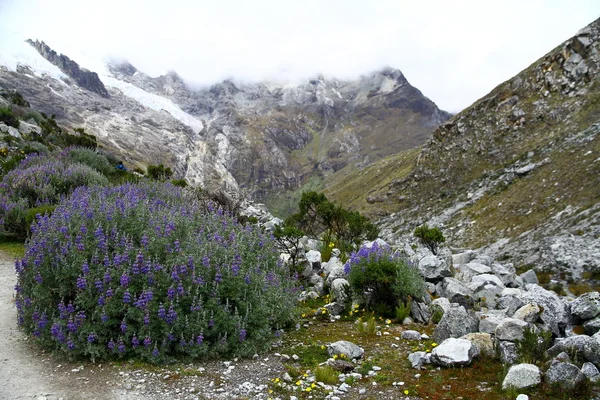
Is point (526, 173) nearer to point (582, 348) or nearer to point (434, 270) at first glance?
point (434, 270)

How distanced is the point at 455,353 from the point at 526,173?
148 ft

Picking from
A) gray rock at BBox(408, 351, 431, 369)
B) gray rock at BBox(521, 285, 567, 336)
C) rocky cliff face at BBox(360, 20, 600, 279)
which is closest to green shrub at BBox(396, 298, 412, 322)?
gray rock at BBox(408, 351, 431, 369)

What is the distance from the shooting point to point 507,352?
6191 mm

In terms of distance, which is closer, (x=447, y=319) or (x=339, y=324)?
(x=447, y=319)

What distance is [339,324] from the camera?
9.11 meters

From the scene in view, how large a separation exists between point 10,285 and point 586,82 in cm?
5971

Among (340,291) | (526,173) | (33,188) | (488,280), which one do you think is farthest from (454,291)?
(526,173)

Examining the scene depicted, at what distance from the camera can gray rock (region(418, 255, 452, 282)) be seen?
11.9 m

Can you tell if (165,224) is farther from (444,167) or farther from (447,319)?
(444,167)

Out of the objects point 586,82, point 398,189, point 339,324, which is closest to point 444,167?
point 398,189

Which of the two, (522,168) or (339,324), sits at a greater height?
(522,168)

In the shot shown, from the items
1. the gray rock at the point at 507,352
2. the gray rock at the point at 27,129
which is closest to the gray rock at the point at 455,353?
the gray rock at the point at 507,352

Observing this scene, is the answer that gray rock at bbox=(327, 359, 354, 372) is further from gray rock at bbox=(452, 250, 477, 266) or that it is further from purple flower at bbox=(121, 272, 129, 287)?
gray rock at bbox=(452, 250, 477, 266)

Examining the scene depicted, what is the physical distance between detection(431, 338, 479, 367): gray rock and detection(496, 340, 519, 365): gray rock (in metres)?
0.34
